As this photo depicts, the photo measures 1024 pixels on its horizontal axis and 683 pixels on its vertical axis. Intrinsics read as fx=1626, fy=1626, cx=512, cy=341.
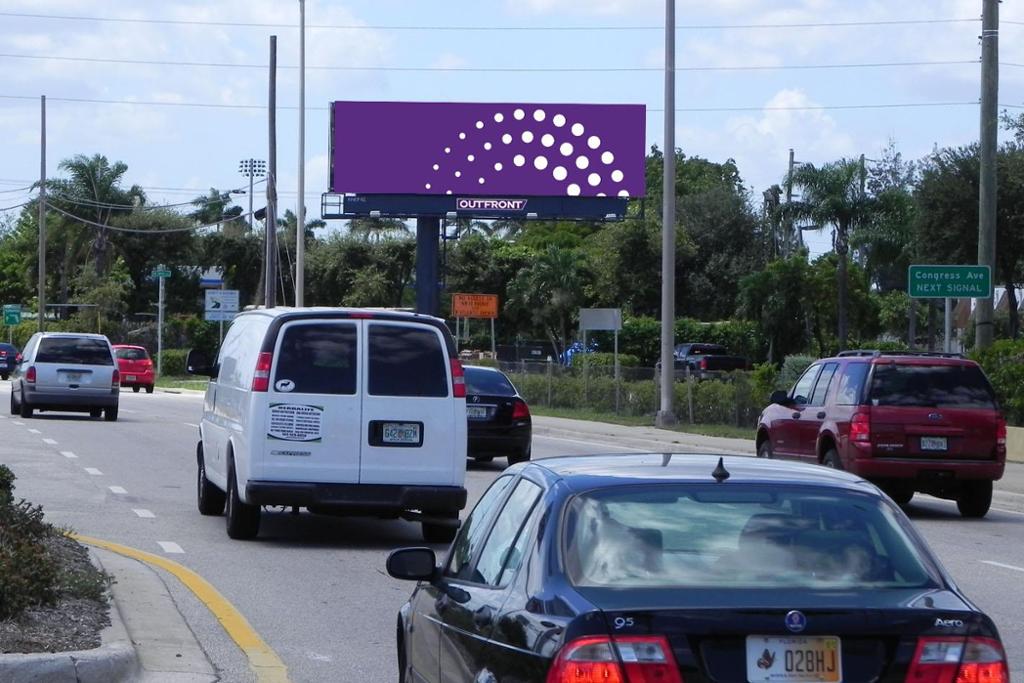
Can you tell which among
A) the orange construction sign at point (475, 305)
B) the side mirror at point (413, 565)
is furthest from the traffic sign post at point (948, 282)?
the orange construction sign at point (475, 305)

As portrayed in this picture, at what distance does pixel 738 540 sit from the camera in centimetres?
529

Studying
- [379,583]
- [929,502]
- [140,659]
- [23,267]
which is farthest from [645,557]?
[23,267]

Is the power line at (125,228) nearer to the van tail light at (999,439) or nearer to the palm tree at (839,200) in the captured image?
the palm tree at (839,200)

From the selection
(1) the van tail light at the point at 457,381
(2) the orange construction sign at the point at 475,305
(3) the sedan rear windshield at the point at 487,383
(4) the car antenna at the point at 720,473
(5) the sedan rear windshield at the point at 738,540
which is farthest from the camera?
(2) the orange construction sign at the point at 475,305

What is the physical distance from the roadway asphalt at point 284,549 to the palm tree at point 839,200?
109 feet

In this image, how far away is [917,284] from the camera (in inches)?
1035

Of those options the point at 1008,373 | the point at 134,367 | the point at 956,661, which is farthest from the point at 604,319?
the point at 956,661

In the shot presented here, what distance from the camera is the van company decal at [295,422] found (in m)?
14.0

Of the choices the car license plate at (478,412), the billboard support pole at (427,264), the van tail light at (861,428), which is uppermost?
the billboard support pole at (427,264)

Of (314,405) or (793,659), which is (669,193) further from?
(793,659)

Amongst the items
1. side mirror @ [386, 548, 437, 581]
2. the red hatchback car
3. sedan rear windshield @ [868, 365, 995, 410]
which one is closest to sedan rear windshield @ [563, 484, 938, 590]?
side mirror @ [386, 548, 437, 581]

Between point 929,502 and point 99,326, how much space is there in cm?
6016

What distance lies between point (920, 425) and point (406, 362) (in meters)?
6.75

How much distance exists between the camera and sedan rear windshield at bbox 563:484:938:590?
16.8 ft
